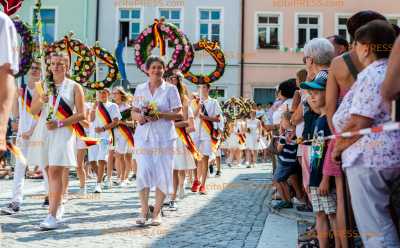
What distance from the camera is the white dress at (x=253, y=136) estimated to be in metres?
22.3

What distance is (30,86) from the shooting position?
8.75 metres

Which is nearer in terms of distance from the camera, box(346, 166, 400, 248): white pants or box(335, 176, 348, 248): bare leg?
box(346, 166, 400, 248): white pants

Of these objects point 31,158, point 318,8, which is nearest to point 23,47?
point 31,158

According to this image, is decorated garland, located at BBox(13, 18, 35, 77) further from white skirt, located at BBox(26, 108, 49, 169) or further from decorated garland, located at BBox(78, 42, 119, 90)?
decorated garland, located at BBox(78, 42, 119, 90)

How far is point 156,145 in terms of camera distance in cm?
768

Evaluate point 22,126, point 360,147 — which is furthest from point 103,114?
point 360,147

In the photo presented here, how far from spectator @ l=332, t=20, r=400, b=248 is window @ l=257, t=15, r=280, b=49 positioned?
94.2 feet

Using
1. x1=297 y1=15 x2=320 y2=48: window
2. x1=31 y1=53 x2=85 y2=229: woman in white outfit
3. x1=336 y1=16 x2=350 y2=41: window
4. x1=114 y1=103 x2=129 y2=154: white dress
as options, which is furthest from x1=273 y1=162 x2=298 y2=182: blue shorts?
x1=336 y1=16 x2=350 y2=41: window


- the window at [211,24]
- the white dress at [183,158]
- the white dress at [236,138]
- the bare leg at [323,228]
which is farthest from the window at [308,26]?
the bare leg at [323,228]

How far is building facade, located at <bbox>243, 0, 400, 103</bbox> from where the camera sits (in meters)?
31.8

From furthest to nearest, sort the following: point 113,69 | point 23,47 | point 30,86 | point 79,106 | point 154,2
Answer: point 154,2 → point 113,69 → point 23,47 → point 30,86 → point 79,106

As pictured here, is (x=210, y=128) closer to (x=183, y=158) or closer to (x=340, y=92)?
(x=183, y=158)

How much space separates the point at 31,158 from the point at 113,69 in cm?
593

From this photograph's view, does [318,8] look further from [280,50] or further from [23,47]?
[23,47]
